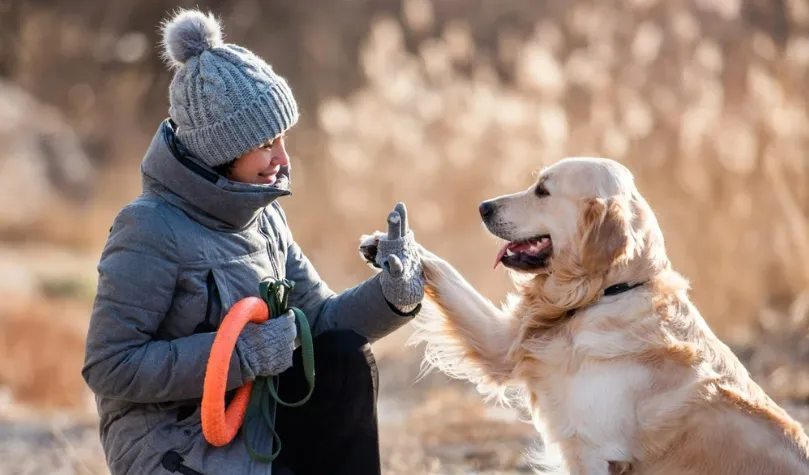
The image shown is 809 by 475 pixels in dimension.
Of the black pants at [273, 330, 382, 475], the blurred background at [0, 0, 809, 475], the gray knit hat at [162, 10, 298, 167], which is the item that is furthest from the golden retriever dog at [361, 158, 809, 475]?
the blurred background at [0, 0, 809, 475]

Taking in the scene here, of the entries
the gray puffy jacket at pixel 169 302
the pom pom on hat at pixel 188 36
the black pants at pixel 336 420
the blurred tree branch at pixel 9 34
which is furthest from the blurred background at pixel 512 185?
the blurred tree branch at pixel 9 34

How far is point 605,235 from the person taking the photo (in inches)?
108

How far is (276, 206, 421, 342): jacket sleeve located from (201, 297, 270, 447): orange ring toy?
400mm

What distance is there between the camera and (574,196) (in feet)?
9.36

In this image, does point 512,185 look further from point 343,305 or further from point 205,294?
point 205,294

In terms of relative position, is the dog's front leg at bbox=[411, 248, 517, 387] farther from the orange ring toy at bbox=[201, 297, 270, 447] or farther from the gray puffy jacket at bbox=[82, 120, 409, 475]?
the orange ring toy at bbox=[201, 297, 270, 447]

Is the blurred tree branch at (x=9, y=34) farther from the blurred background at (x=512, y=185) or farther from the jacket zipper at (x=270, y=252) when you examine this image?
the jacket zipper at (x=270, y=252)

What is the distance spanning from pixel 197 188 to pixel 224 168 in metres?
0.16

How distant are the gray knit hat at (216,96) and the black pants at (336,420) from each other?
0.51 metres

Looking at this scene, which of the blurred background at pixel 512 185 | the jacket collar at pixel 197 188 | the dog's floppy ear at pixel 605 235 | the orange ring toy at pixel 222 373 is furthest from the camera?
the blurred background at pixel 512 185

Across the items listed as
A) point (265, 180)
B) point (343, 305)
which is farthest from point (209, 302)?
point (343, 305)

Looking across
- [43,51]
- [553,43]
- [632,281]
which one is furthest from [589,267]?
[43,51]

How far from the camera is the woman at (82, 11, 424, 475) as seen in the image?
220 centimetres

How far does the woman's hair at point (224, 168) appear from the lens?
7.92ft
